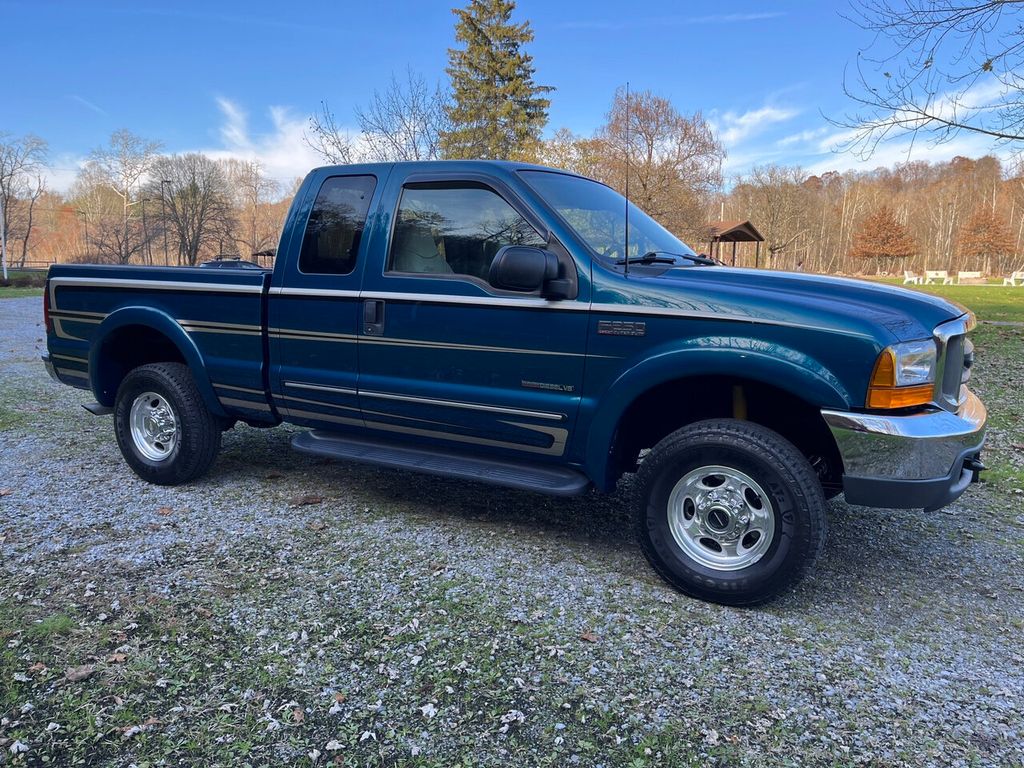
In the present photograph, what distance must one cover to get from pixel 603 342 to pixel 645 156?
29241 mm

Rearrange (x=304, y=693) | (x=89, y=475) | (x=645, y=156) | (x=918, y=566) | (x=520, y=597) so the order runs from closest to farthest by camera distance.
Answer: (x=304, y=693) < (x=520, y=597) < (x=918, y=566) < (x=89, y=475) < (x=645, y=156)

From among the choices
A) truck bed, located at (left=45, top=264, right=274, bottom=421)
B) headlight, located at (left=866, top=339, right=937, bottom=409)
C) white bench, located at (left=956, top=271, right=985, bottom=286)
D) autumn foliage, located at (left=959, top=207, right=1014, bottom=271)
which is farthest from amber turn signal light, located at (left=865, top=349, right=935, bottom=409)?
autumn foliage, located at (left=959, top=207, right=1014, bottom=271)

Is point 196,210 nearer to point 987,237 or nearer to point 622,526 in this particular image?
point 622,526

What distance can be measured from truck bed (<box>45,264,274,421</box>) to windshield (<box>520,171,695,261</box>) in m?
1.92

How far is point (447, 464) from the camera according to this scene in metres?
3.84

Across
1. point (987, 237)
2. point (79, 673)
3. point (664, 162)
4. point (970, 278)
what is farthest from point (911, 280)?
point (79, 673)

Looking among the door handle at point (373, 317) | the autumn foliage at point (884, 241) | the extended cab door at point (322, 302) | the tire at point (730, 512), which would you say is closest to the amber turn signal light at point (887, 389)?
the tire at point (730, 512)

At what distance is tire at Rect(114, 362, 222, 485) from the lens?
15.4 ft

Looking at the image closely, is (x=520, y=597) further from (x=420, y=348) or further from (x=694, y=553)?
(x=420, y=348)

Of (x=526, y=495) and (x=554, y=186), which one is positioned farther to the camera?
(x=526, y=495)

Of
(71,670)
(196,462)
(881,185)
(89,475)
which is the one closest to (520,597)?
(71,670)

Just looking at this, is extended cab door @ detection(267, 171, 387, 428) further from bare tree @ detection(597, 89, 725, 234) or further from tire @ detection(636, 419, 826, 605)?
bare tree @ detection(597, 89, 725, 234)

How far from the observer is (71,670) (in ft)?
8.66

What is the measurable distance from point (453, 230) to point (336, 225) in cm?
84
